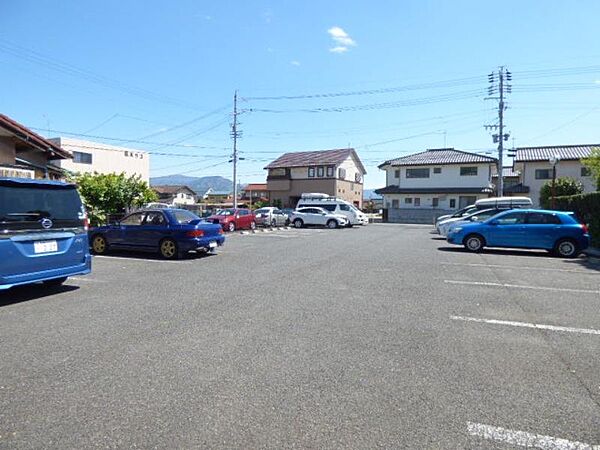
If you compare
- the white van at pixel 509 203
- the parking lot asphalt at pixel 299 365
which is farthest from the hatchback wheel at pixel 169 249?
the white van at pixel 509 203

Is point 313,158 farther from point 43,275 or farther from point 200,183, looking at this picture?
point 200,183

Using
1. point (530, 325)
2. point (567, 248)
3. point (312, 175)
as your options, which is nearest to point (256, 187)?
point (312, 175)

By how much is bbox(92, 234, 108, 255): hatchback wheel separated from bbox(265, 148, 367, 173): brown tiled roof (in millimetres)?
38824

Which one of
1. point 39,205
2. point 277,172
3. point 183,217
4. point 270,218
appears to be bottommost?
point 270,218

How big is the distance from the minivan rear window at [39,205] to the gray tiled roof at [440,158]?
38.3 metres

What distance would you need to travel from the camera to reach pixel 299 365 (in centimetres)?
383

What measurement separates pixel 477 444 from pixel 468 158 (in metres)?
41.1

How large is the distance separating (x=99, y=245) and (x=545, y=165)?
39545 mm

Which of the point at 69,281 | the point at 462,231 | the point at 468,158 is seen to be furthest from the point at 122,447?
the point at 468,158

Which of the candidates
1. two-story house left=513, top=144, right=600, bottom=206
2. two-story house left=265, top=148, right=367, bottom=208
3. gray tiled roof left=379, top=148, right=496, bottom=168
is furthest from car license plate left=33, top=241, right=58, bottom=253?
two-story house left=265, top=148, right=367, bottom=208

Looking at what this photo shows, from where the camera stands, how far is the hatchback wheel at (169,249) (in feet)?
35.5

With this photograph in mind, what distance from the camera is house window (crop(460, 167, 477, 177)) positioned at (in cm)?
3925

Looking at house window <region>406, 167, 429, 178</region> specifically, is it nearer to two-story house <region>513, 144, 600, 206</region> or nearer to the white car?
two-story house <region>513, 144, 600, 206</region>

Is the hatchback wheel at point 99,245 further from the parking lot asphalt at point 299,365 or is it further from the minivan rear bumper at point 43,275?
the minivan rear bumper at point 43,275
